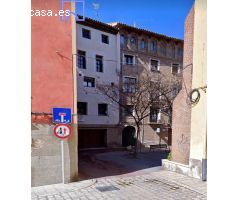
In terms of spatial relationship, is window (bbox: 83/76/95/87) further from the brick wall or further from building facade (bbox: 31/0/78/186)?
building facade (bbox: 31/0/78/186)

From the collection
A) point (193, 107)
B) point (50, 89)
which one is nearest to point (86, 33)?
point (50, 89)

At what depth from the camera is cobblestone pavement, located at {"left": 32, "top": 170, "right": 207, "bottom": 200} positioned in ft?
23.6

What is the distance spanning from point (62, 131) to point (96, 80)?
13.6m

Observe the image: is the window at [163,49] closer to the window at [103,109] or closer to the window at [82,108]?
the window at [103,109]

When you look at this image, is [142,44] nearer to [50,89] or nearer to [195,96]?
[195,96]

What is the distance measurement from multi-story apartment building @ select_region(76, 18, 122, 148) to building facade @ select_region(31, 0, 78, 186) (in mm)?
11502

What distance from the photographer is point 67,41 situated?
344 inches

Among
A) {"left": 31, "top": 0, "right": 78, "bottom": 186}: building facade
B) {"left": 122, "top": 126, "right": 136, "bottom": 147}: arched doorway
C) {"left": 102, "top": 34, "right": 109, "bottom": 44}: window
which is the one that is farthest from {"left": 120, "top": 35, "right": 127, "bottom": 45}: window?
{"left": 31, "top": 0, "right": 78, "bottom": 186}: building facade

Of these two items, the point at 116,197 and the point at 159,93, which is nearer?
the point at 116,197
